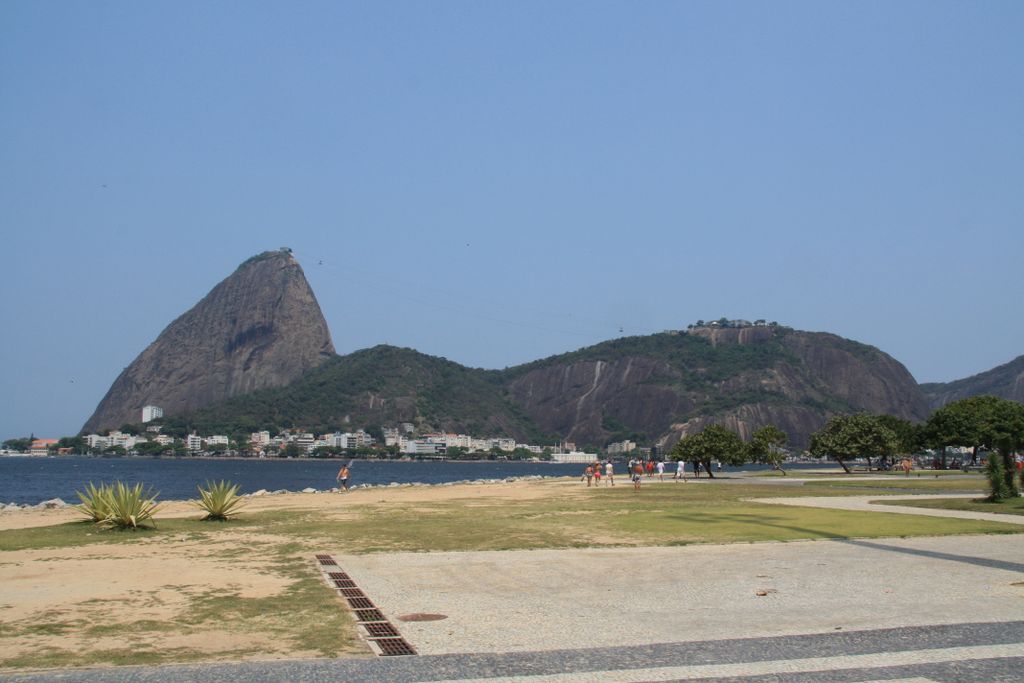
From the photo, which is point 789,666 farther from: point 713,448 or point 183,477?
point 183,477

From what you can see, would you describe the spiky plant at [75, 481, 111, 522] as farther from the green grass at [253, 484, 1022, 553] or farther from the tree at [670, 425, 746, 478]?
the tree at [670, 425, 746, 478]

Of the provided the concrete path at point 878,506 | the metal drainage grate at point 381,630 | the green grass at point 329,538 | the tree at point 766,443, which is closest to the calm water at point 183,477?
the green grass at point 329,538

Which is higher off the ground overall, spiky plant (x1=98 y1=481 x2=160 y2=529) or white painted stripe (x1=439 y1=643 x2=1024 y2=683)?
spiky plant (x1=98 y1=481 x2=160 y2=529)

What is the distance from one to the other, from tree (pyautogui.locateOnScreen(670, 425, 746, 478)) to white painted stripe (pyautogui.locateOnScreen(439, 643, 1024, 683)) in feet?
156

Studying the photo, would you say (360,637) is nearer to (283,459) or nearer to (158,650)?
(158,650)

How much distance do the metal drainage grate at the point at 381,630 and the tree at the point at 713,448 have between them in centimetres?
4754

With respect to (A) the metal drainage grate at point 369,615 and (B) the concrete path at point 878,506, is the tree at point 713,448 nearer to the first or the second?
(B) the concrete path at point 878,506

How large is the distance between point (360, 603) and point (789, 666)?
17.1ft

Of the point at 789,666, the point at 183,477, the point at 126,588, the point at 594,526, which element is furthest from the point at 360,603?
the point at 183,477

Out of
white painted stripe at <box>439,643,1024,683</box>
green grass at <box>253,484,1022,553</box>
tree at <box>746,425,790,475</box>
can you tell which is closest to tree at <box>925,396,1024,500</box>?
tree at <box>746,425,790,475</box>

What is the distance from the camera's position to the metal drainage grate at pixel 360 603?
10273 mm

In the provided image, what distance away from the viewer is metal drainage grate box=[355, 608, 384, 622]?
31.3 feet

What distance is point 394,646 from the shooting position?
8.26 m

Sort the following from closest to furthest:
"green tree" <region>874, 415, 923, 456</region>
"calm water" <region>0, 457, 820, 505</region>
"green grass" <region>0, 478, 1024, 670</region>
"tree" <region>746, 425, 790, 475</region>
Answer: "green grass" <region>0, 478, 1024, 670</region>, "tree" <region>746, 425, 790, 475</region>, "calm water" <region>0, 457, 820, 505</region>, "green tree" <region>874, 415, 923, 456</region>
